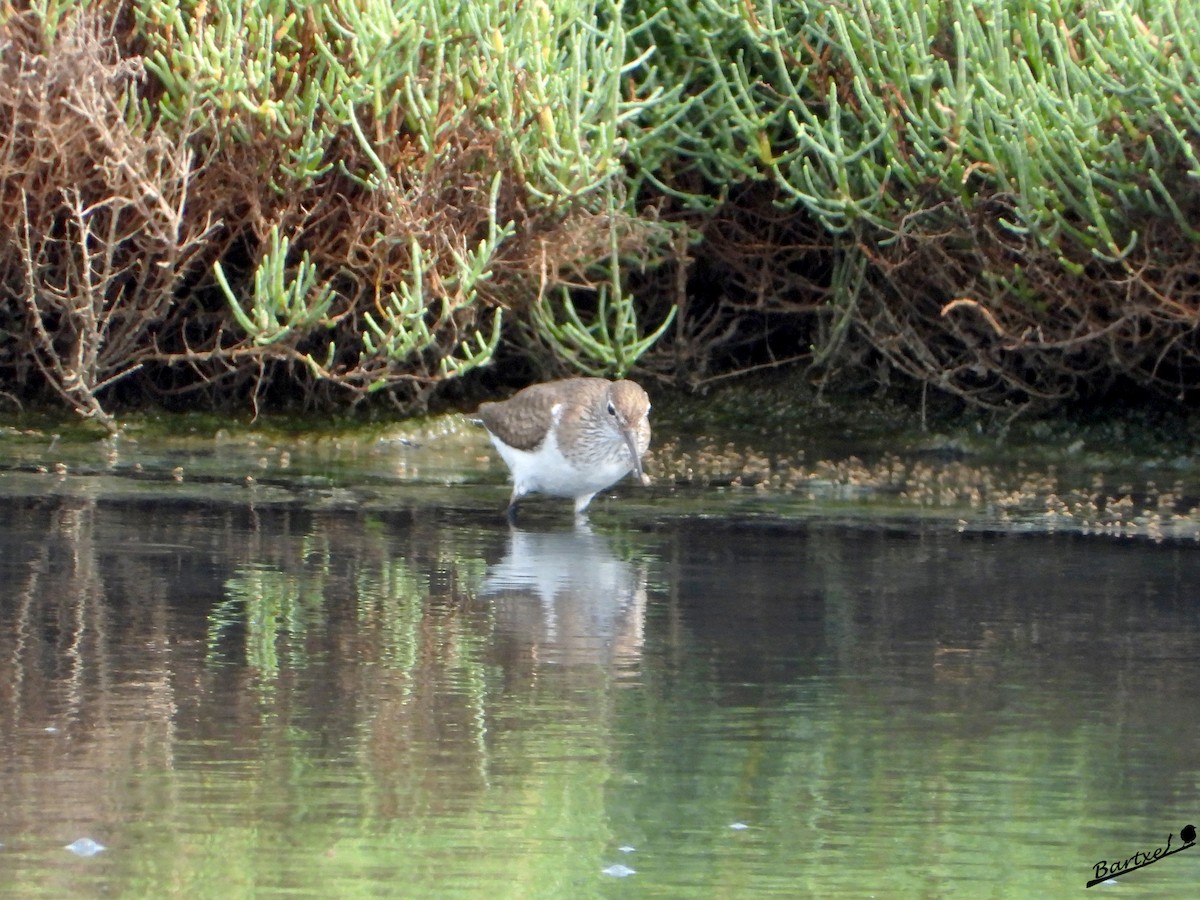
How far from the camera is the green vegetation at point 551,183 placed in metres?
9.42

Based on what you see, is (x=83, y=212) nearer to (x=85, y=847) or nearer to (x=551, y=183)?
(x=551, y=183)

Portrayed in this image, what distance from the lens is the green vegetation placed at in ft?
30.9

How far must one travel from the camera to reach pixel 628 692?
17.9ft

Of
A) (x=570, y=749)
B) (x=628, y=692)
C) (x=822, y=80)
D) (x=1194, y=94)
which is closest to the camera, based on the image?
(x=570, y=749)

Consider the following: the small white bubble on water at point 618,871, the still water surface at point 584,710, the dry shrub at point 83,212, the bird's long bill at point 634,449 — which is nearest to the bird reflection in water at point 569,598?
the still water surface at point 584,710

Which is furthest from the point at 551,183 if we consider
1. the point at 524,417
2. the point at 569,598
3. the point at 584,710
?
the point at 584,710

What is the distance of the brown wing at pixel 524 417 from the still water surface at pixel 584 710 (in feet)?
2.49

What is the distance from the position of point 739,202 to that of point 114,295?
3.31 metres

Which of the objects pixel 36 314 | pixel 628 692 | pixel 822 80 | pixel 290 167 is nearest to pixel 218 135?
pixel 290 167

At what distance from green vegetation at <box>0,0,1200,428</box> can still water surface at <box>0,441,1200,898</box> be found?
2087 millimetres

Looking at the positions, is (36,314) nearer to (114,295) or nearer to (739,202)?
(114,295)

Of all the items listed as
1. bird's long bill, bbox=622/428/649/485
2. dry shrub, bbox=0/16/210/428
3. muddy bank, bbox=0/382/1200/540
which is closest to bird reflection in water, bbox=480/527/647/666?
bird's long bill, bbox=622/428/649/485
